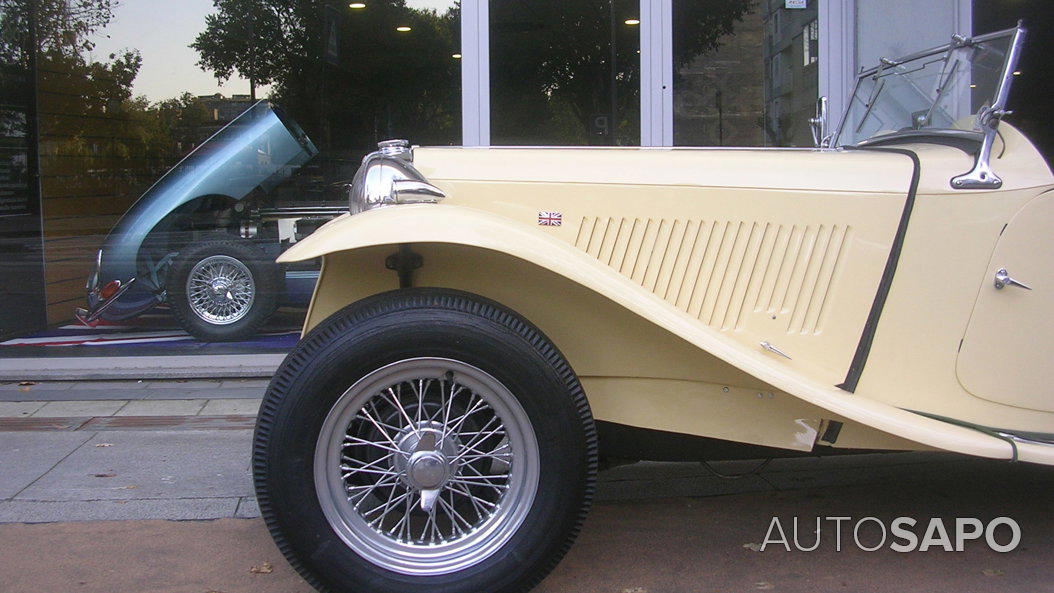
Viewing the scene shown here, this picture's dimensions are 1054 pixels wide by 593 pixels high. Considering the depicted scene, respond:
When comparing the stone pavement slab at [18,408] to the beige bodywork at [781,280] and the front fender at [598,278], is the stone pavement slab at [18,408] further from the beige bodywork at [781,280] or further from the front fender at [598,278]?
the front fender at [598,278]

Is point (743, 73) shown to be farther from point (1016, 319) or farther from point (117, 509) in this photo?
point (117, 509)

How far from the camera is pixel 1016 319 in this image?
2914 mm

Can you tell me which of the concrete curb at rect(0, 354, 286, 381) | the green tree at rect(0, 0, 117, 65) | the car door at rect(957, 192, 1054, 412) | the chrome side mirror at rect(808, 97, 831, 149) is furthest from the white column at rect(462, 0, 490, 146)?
the car door at rect(957, 192, 1054, 412)

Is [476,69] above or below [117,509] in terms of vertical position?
above

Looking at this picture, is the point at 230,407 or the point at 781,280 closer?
the point at 781,280

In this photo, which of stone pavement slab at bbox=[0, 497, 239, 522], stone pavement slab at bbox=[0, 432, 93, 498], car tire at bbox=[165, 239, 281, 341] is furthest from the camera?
car tire at bbox=[165, 239, 281, 341]

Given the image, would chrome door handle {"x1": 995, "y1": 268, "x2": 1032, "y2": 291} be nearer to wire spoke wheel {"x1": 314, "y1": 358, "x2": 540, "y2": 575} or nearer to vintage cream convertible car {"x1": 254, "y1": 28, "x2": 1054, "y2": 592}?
vintage cream convertible car {"x1": 254, "y1": 28, "x2": 1054, "y2": 592}

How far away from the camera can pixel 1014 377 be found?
2943 mm

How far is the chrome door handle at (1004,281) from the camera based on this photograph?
2.88m

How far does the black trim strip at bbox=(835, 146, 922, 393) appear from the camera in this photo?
289cm

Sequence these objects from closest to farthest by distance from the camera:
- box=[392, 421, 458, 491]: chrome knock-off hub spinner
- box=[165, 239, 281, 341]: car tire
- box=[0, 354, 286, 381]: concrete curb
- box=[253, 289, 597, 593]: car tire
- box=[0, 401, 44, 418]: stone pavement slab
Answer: box=[253, 289, 597, 593]: car tire < box=[392, 421, 458, 491]: chrome knock-off hub spinner < box=[0, 401, 44, 418]: stone pavement slab < box=[0, 354, 286, 381]: concrete curb < box=[165, 239, 281, 341]: car tire

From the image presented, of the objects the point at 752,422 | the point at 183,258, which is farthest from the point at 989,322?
the point at 183,258

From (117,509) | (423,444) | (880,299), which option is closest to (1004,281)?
(880,299)

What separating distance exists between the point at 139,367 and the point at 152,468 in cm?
209
